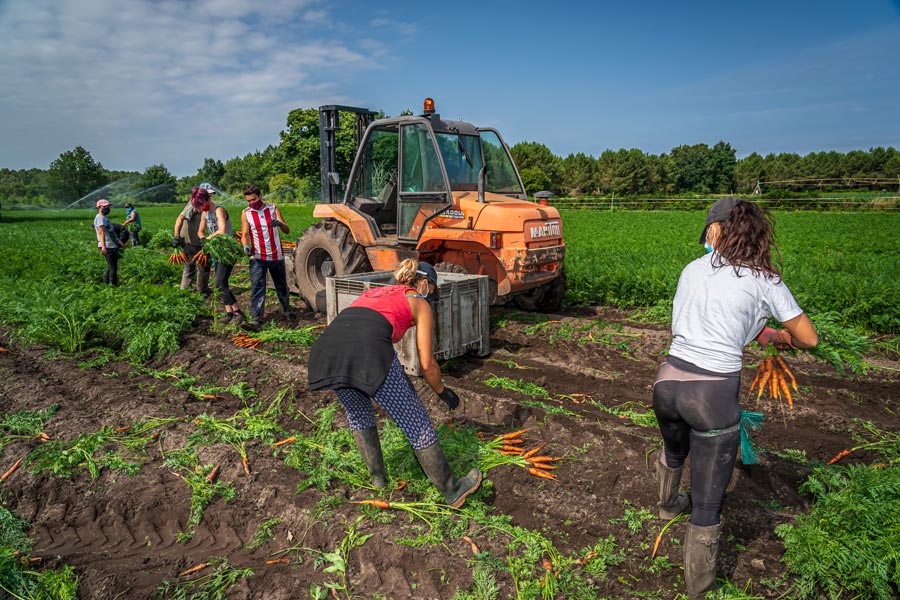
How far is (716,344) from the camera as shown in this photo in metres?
2.66

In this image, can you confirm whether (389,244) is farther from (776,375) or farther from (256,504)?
(776,375)

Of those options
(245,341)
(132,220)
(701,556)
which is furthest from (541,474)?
(132,220)

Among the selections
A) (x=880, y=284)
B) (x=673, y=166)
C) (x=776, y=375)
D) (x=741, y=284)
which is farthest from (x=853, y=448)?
(x=673, y=166)

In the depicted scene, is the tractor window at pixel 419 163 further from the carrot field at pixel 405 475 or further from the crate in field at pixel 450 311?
the carrot field at pixel 405 475

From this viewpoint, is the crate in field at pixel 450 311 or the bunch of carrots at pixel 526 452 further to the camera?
the crate in field at pixel 450 311

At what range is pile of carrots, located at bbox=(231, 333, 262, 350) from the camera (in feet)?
23.1

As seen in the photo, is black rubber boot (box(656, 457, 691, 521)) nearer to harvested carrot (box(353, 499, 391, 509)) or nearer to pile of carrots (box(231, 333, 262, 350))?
harvested carrot (box(353, 499, 391, 509))

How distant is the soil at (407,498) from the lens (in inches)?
123

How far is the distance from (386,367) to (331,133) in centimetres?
632

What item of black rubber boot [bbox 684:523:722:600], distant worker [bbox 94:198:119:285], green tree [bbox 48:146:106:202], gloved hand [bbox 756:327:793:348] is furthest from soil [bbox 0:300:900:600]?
green tree [bbox 48:146:106:202]

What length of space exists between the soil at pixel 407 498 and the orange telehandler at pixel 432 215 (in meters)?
1.60

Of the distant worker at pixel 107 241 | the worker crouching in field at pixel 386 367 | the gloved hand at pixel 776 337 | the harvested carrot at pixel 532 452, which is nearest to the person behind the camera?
the gloved hand at pixel 776 337

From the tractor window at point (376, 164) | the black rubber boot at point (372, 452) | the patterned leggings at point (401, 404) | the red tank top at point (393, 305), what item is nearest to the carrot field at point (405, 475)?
the black rubber boot at point (372, 452)

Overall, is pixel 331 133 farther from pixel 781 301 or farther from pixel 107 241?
pixel 781 301
